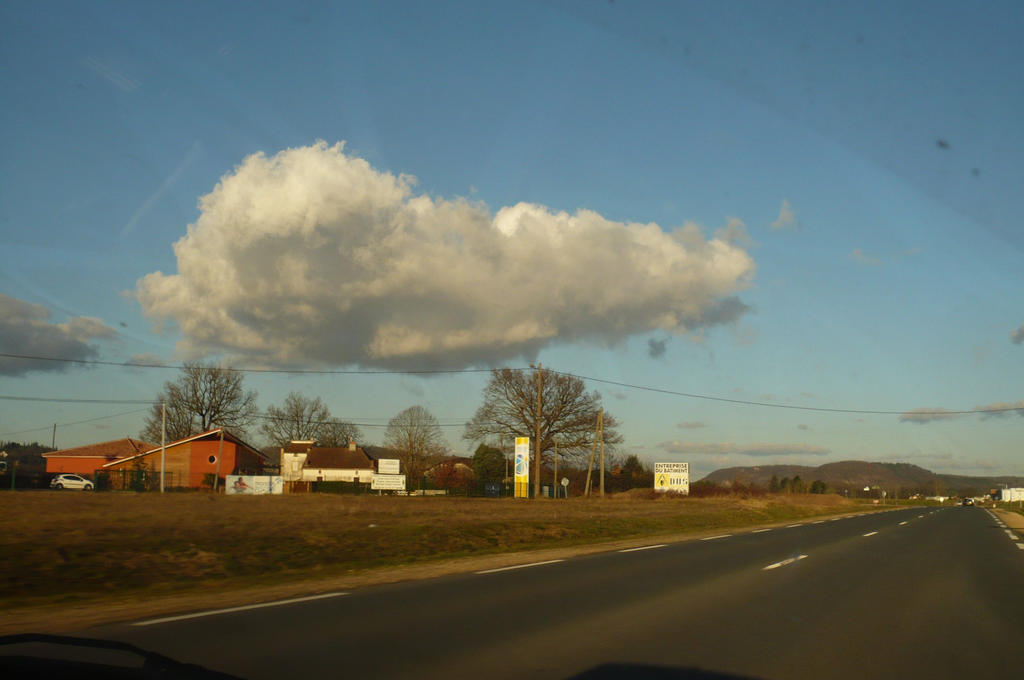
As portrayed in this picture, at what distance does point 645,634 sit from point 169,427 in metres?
79.6

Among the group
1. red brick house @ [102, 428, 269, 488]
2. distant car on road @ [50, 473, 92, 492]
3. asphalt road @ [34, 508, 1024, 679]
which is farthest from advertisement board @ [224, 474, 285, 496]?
asphalt road @ [34, 508, 1024, 679]

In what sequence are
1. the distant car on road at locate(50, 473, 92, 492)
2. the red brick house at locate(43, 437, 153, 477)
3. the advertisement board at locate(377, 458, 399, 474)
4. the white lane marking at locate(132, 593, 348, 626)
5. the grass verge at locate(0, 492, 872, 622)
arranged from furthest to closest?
1. the red brick house at locate(43, 437, 153, 477)
2. the advertisement board at locate(377, 458, 399, 474)
3. the distant car on road at locate(50, 473, 92, 492)
4. the grass verge at locate(0, 492, 872, 622)
5. the white lane marking at locate(132, 593, 348, 626)

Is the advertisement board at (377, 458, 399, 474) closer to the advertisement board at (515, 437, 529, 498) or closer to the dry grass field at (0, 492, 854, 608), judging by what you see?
the advertisement board at (515, 437, 529, 498)

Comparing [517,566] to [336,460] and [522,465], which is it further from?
[336,460]

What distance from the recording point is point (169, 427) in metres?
78.9

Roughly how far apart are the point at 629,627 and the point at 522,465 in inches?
2076

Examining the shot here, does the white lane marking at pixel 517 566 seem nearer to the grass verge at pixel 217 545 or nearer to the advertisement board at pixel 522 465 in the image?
the grass verge at pixel 217 545

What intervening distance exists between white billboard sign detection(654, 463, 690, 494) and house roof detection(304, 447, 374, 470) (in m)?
37.0

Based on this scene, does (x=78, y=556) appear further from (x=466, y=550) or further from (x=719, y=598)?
(x=719, y=598)

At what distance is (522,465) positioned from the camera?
61156 millimetres

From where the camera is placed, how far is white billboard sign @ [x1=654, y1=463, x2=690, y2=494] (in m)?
72.6

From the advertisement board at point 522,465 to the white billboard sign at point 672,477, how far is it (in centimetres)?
1673

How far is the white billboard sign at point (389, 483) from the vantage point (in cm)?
6844

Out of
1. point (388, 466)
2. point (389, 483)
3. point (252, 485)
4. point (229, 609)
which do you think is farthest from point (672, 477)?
point (229, 609)
